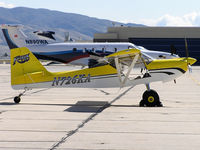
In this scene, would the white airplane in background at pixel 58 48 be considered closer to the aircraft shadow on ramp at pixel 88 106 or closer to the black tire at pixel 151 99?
the aircraft shadow on ramp at pixel 88 106

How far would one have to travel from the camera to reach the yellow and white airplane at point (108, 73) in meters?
14.4

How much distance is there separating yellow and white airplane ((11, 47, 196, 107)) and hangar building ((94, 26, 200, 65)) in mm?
81944

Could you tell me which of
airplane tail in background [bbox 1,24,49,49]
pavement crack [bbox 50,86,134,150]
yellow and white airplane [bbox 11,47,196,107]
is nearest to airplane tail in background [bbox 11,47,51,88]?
yellow and white airplane [bbox 11,47,196,107]

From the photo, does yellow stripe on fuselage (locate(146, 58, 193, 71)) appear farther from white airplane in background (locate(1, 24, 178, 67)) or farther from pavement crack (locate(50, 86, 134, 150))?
white airplane in background (locate(1, 24, 178, 67))

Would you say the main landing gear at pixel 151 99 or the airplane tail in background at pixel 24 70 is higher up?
the airplane tail in background at pixel 24 70

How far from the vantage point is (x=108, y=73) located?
1486cm

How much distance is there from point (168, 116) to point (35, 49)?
99.3 ft

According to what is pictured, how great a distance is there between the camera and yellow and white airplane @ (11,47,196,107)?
47.3 feet

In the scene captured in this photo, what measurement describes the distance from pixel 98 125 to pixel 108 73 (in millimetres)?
4679

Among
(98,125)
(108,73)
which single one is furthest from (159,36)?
(98,125)

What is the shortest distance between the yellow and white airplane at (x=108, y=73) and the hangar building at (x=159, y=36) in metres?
81.9

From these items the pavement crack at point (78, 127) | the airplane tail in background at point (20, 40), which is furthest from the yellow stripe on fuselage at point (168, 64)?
the airplane tail in background at point (20, 40)

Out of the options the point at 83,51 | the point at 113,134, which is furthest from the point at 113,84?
the point at 83,51

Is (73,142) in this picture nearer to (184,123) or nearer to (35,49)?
(184,123)
